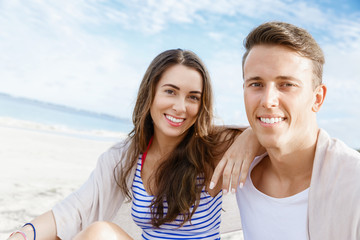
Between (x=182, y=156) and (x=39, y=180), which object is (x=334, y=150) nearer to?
(x=182, y=156)

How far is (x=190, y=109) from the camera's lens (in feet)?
8.61

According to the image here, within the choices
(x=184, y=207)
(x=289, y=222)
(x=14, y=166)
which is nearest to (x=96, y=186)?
(x=184, y=207)

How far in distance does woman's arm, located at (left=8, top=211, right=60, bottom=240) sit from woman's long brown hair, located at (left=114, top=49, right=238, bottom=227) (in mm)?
601

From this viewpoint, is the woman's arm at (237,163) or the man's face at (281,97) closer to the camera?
the man's face at (281,97)

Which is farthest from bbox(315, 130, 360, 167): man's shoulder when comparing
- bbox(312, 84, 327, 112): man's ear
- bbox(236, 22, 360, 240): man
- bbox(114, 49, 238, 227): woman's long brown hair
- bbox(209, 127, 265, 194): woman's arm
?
bbox(114, 49, 238, 227): woman's long brown hair

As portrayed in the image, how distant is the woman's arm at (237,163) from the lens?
211 cm

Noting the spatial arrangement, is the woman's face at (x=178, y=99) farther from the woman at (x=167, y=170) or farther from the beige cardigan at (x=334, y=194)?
the beige cardigan at (x=334, y=194)

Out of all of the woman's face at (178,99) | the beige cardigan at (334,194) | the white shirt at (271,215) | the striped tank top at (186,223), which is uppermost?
the woman's face at (178,99)

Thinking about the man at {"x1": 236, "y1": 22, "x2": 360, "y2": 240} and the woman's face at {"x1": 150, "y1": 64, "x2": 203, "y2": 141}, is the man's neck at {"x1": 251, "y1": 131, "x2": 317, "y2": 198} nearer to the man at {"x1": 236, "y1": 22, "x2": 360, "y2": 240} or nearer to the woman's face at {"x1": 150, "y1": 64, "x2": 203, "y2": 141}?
the man at {"x1": 236, "y1": 22, "x2": 360, "y2": 240}

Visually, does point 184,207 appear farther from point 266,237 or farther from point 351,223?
point 351,223

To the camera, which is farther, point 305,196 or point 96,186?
point 96,186

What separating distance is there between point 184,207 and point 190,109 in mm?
766

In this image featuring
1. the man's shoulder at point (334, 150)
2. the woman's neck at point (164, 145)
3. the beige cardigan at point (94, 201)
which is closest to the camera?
the man's shoulder at point (334, 150)

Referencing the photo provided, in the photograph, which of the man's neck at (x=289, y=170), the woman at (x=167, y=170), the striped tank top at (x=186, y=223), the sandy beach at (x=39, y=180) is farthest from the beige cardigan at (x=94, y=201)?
the man's neck at (x=289, y=170)
